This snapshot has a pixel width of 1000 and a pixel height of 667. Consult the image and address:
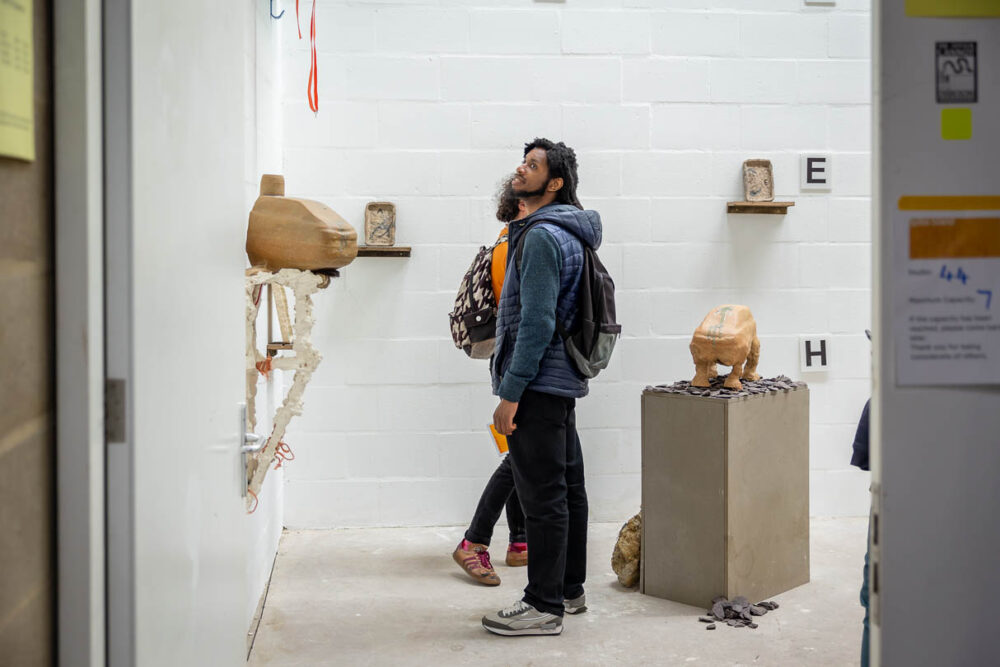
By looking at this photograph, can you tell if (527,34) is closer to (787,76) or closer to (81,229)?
(787,76)

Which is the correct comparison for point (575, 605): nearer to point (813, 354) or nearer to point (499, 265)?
point (499, 265)

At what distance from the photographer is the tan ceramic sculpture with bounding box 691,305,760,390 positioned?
316cm

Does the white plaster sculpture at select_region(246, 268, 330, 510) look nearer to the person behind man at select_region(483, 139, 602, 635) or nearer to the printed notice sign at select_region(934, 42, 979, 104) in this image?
the person behind man at select_region(483, 139, 602, 635)

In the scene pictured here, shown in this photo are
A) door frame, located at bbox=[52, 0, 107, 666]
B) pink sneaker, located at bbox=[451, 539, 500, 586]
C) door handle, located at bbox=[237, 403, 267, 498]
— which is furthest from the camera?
pink sneaker, located at bbox=[451, 539, 500, 586]

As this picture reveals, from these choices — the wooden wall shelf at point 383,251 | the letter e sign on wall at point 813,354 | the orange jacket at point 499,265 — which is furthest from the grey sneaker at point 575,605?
the letter e sign on wall at point 813,354

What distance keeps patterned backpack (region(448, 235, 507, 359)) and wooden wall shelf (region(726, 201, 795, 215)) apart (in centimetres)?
126

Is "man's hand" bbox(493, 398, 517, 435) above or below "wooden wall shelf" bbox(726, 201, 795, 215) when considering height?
below

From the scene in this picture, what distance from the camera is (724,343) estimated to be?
3156 mm

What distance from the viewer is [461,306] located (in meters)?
3.40

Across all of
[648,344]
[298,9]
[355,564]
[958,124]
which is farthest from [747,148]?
[958,124]

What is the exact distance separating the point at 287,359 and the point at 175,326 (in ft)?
4.21

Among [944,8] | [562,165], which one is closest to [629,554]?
[562,165]

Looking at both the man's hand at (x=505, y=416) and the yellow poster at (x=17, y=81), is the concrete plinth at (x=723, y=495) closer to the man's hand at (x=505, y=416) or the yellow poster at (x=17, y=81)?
the man's hand at (x=505, y=416)

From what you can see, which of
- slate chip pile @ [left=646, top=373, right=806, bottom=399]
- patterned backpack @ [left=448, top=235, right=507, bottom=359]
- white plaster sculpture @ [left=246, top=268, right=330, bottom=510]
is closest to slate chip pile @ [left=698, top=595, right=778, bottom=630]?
slate chip pile @ [left=646, top=373, right=806, bottom=399]
